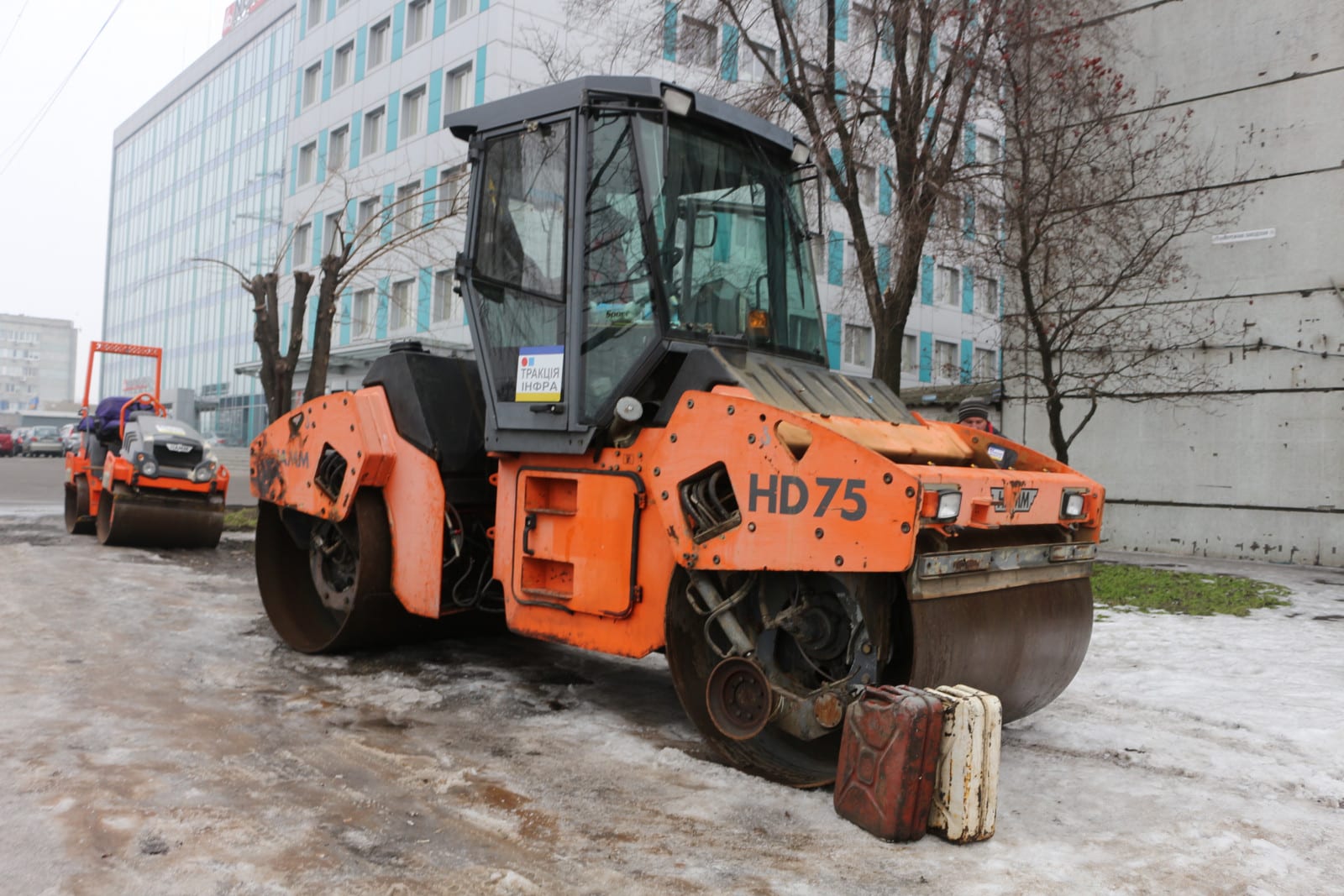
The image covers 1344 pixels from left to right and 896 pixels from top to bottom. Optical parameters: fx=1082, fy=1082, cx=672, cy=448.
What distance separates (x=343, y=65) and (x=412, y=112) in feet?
16.9

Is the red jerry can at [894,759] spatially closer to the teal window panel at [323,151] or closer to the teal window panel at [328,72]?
the teal window panel at [323,151]

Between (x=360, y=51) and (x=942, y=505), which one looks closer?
(x=942, y=505)

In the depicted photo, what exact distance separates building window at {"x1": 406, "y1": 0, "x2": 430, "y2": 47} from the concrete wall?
19.3 meters

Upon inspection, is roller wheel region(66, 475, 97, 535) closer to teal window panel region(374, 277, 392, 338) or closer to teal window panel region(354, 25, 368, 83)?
teal window panel region(374, 277, 392, 338)

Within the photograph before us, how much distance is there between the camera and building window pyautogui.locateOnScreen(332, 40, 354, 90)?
32.0 m

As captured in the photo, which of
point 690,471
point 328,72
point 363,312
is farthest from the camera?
point 328,72

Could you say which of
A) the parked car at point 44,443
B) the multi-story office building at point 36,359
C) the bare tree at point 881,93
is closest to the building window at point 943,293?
the bare tree at point 881,93

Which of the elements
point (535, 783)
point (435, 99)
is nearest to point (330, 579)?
point (535, 783)

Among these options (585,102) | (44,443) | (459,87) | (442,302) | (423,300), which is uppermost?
(459,87)

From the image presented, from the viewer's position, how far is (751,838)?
3.71m

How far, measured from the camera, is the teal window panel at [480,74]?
2580 cm

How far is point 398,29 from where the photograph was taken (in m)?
29.5

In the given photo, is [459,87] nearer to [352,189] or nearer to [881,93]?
[352,189]

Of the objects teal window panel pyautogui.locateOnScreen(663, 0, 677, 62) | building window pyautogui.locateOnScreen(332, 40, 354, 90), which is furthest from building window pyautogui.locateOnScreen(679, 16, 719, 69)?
building window pyautogui.locateOnScreen(332, 40, 354, 90)
